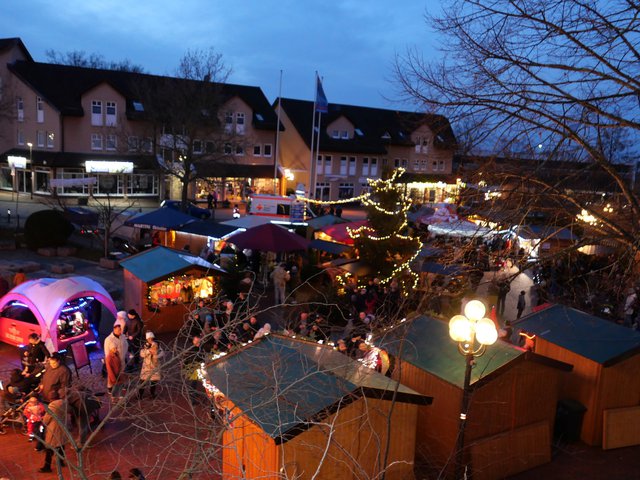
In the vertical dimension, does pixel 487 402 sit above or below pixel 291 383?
below

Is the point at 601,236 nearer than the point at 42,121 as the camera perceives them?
Yes

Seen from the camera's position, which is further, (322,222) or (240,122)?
(240,122)

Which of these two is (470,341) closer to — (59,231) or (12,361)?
(12,361)

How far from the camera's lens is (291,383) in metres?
5.98

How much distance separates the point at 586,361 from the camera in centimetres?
1010

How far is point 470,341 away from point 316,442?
2.34m

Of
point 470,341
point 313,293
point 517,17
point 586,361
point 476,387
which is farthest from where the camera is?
point 313,293

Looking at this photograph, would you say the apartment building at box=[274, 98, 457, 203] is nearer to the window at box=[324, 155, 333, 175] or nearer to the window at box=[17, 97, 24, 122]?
the window at box=[324, 155, 333, 175]

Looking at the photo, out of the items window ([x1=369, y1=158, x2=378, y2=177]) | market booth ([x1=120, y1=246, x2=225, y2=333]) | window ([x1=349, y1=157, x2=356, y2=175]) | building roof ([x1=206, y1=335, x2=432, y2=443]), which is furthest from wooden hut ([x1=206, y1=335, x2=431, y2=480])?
window ([x1=369, y1=158, x2=378, y2=177])

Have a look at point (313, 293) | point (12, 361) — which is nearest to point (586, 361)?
point (313, 293)

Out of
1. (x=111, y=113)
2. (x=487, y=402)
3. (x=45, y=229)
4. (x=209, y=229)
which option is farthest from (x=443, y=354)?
(x=111, y=113)

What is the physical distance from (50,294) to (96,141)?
30.3 metres

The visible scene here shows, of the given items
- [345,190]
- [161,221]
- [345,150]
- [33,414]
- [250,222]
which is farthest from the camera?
[345,190]

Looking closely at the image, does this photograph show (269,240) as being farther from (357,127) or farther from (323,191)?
(357,127)
